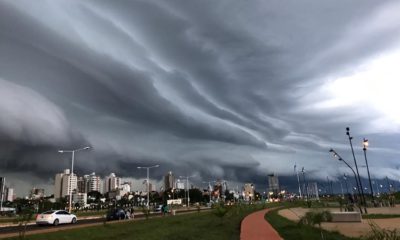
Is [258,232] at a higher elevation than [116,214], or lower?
lower

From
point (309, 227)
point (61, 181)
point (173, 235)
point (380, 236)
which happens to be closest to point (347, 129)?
point (309, 227)

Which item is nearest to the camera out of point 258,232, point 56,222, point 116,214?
point 258,232

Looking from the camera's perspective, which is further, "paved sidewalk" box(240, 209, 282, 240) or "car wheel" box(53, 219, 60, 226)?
"car wheel" box(53, 219, 60, 226)

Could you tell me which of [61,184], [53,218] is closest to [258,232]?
[53,218]

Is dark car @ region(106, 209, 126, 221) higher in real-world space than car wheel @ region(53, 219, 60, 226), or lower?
higher

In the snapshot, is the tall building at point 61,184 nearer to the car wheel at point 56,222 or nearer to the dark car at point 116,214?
the dark car at point 116,214

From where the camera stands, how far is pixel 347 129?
145 ft

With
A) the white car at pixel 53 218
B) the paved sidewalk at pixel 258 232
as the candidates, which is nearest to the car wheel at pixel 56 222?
the white car at pixel 53 218

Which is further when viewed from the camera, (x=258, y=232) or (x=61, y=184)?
(x=61, y=184)

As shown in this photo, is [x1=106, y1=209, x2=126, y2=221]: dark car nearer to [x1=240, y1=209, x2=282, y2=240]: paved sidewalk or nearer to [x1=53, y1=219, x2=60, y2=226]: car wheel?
[x1=53, y1=219, x2=60, y2=226]: car wheel

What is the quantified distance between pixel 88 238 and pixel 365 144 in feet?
90.9

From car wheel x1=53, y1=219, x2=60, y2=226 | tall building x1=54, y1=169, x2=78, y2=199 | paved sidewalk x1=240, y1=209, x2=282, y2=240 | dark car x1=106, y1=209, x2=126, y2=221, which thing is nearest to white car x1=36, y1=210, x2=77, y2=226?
car wheel x1=53, y1=219, x2=60, y2=226

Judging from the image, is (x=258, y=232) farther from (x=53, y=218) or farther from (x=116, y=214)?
(x=116, y=214)

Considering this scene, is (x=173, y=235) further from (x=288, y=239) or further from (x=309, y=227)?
(x=309, y=227)
